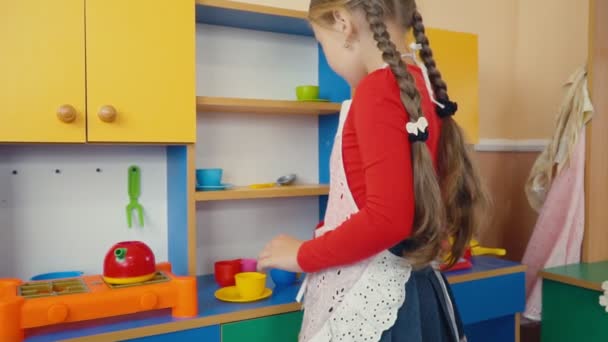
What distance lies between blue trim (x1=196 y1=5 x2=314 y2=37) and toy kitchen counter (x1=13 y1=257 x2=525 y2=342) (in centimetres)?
70

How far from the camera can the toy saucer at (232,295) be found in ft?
3.82

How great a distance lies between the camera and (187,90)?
1.18 meters

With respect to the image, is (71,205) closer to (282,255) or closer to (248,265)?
(248,265)

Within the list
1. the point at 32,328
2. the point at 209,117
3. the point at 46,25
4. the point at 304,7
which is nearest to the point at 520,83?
the point at 304,7

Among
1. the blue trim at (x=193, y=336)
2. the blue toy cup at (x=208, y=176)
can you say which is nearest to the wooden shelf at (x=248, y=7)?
the blue toy cup at (x=208, y=176)

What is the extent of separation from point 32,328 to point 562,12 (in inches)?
76.0

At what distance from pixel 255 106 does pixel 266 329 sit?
555 millimetres

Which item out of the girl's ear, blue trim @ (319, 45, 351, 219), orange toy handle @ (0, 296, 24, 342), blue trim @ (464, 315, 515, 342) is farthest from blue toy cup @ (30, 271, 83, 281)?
blue trim @ (464, 315, 515, 342)

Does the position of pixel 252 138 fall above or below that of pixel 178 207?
above

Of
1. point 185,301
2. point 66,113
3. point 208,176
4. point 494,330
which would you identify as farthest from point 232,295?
point 494,330

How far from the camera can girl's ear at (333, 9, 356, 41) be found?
82cm

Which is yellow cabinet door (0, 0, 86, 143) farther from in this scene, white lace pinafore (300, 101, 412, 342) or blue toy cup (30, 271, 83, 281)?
white lace pinafore (300, 101, 412, 342)

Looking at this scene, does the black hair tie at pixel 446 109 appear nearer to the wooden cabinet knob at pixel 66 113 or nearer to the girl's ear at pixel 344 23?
the girl's ear at pixel 344 23

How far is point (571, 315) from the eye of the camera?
144 cm
